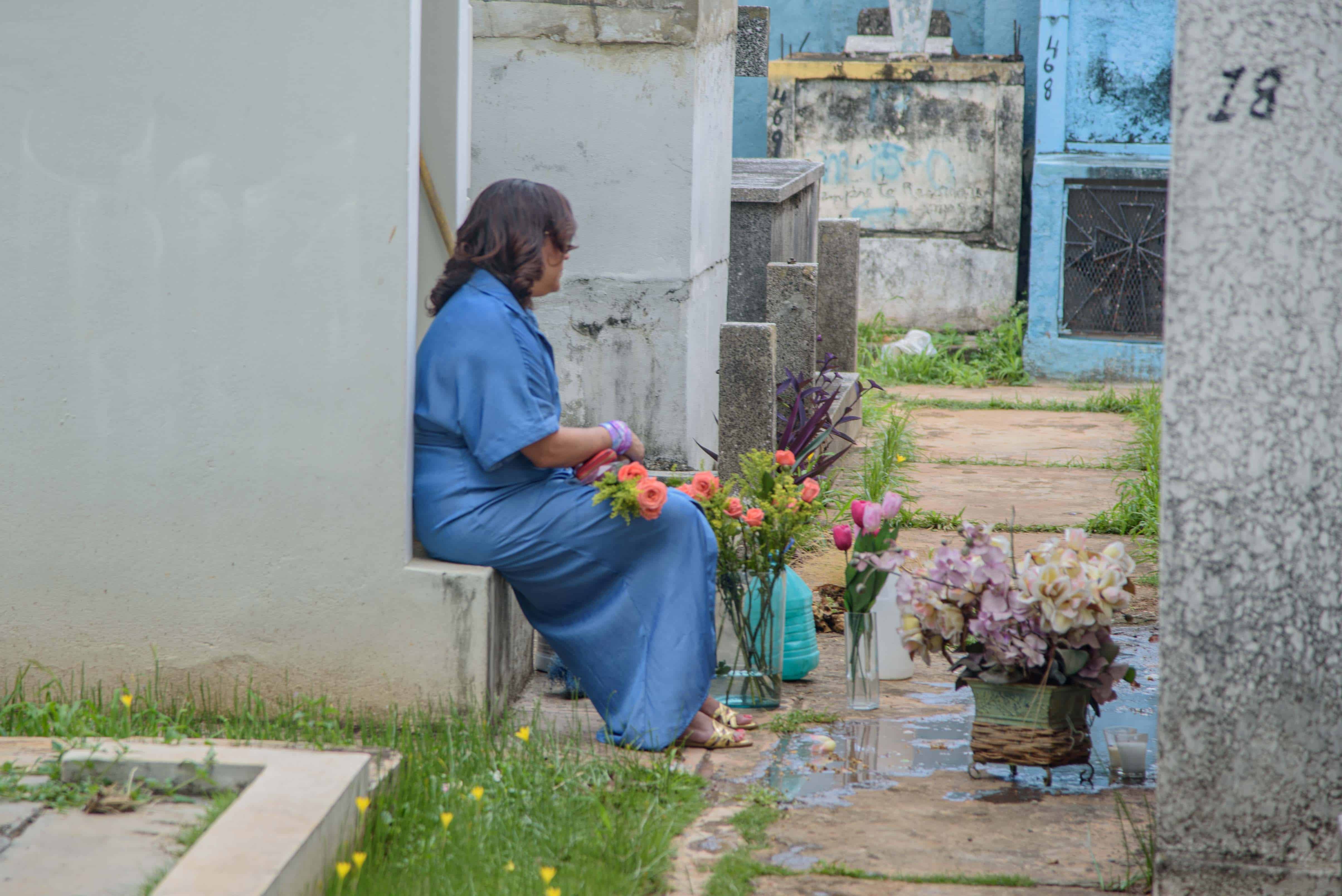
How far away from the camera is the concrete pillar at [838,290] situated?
8.38m

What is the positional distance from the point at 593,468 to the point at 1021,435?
18.1 ft

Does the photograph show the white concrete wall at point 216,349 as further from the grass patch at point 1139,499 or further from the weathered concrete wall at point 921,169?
the weathered concrete wall at point 921,169

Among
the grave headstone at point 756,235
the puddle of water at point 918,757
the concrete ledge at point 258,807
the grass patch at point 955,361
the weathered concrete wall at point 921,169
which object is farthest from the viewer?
the weathered concrete wall at point 921,169

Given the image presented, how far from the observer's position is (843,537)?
4227 millimetres

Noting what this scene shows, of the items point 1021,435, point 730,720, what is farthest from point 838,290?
point 730,720

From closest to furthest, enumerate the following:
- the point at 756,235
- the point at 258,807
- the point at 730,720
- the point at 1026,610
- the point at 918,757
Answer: the point at 258,807 < the point at 1026,610 < the point at 918,757 < the point at 730,720 < the point at 756,235

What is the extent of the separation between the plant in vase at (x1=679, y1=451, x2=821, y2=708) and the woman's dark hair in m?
0.80

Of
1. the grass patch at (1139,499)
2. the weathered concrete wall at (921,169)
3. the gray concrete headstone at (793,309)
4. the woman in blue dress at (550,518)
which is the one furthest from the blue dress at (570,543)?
the weathered concrete wall at (921,169)

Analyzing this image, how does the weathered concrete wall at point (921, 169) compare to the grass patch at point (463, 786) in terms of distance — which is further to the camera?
the weathered concrete wall at point (921, 169)

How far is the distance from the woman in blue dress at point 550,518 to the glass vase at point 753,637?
1.13 feet

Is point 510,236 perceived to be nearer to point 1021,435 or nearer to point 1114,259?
point 1021,435

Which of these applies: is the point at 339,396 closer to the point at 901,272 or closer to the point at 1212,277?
the point at 1212,277

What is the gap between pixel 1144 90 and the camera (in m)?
10.4

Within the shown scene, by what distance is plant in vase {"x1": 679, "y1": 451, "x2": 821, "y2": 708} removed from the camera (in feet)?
13.9
